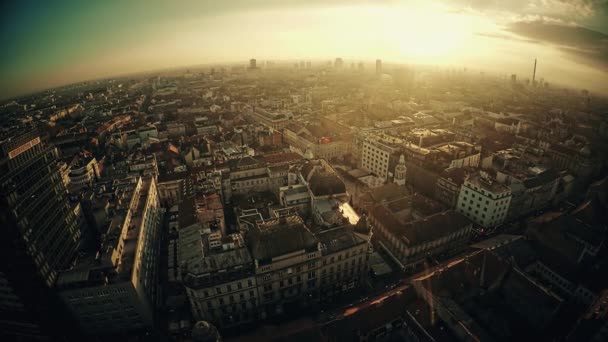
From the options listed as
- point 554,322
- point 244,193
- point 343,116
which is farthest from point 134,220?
point 343,116

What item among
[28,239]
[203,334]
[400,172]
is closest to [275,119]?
[400,172]

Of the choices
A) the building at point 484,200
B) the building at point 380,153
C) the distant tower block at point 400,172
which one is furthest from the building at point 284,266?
the building at point 380,153

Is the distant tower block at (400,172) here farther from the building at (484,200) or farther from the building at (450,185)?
the building at (484,200)

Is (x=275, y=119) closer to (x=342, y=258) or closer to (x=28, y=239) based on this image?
(x=342, y=258)

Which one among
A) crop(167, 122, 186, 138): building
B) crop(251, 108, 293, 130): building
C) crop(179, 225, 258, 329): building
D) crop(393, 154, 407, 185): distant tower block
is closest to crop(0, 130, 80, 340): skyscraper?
crop(179, 225, 258, 329): building

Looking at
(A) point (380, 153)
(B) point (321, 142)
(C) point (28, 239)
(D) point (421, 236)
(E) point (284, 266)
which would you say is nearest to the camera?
(C) point (28, 239)

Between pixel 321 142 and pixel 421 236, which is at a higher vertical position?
pixel 321 142

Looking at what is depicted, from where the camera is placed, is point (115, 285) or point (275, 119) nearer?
point (115, 285)

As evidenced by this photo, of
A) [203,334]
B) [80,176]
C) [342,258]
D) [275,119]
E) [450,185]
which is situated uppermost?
[275,119]
